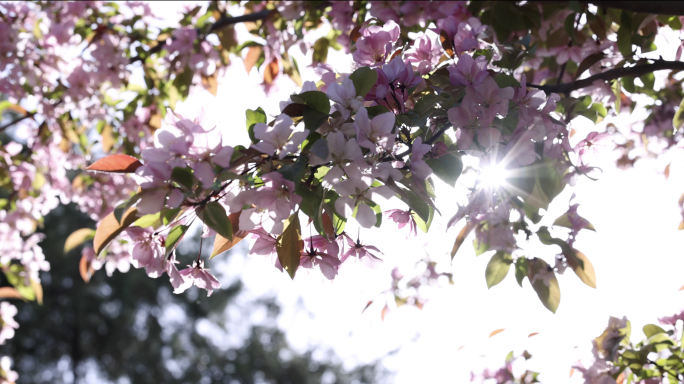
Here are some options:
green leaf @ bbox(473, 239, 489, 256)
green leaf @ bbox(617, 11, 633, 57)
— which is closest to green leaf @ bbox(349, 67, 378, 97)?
green leaf @ bbox(473, 239, 489, 256)

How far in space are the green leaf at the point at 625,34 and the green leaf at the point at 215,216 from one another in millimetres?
1250

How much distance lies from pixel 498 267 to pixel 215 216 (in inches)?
29.8

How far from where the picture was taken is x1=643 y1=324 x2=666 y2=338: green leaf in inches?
51.6

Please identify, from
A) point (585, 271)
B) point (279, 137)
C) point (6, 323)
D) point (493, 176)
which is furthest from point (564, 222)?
point (6, 323)

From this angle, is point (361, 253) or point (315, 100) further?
point (361, 253)

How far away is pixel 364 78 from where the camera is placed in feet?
2.41

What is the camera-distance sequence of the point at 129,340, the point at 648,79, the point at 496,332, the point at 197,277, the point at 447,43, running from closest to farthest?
the point at 197,277 < the point at 447,43 < the point at 648,79 < the point at 496,332 < the point at 129,340

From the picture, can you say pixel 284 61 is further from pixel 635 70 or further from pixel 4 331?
pixel 4 331

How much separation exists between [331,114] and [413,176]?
0.15m

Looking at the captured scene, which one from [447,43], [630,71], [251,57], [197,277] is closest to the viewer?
[197,277]

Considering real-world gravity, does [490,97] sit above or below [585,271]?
below

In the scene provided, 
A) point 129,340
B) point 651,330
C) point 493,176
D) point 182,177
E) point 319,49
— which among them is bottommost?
point 129,340

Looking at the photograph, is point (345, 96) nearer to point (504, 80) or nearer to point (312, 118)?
point (312, 118)

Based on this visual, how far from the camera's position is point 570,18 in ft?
4.47
